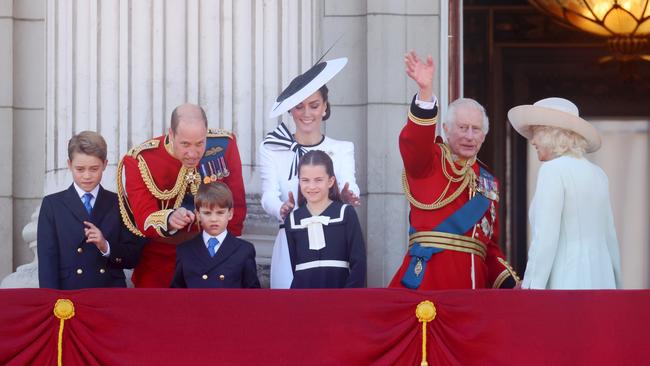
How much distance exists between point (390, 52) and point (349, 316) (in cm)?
263

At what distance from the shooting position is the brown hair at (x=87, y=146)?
9.34 meters

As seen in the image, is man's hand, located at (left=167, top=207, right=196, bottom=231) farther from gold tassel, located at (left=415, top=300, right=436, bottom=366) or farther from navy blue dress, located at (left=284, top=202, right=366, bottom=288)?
gold tassel, located at (left=415, top=300, right=436, bottom=366)

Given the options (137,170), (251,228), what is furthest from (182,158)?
(251,228)

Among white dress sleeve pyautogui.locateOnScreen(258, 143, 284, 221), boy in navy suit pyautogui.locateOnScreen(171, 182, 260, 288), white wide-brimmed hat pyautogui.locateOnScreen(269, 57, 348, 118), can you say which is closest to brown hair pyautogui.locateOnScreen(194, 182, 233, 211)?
boy in navy suit pyautogui.locateOnScreen(171, 182, 260, 288)

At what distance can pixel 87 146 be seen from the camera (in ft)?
30.6

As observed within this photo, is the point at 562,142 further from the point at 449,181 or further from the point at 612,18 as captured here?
the point at 612,18

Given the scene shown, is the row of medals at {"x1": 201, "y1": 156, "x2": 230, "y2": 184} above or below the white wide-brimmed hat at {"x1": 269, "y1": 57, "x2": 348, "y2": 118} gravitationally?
below

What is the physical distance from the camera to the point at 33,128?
11.3 metres

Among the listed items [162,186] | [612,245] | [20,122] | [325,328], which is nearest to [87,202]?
[162,186]

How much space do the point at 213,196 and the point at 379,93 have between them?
2042 mm

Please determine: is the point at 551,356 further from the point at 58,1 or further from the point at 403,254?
the point at 58,1

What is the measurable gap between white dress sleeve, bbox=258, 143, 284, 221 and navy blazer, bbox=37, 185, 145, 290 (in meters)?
0.67

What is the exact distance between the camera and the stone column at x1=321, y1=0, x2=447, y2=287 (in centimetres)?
1077

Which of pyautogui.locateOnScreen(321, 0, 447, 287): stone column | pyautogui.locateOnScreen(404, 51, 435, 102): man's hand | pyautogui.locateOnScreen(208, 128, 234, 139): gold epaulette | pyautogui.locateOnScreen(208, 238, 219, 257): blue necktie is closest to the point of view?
pyautogui.locateOnScreen(404, 51, 435, 102): man's hand
